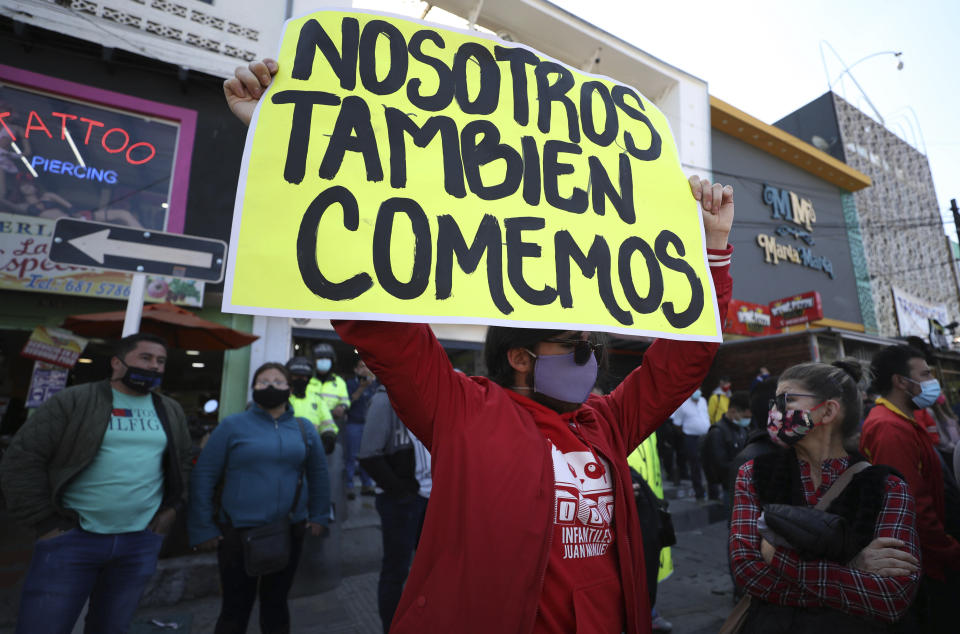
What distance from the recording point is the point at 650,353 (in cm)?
179

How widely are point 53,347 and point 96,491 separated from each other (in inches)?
182

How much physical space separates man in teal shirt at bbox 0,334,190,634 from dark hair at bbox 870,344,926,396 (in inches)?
174

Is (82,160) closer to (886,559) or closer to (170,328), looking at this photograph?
(170,328)

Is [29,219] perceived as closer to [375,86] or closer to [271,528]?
[271,528]

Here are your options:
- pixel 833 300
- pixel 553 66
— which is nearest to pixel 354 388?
pixel 553 66

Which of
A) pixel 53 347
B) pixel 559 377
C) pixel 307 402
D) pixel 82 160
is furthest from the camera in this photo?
pixel 82 160

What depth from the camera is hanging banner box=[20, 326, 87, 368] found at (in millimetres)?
5848

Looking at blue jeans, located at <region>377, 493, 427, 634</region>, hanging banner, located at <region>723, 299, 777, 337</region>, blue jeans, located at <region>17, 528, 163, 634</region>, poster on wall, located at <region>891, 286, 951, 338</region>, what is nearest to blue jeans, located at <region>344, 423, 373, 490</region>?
blue jeans, located at <region>377, 493, 427, 634</region>

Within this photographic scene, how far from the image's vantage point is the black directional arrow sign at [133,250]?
2619mm

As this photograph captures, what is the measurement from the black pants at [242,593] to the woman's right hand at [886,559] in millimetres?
3008

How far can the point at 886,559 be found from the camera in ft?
5.43

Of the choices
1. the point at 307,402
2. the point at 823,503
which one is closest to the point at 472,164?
the point at 823,503

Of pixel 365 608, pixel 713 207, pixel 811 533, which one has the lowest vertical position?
pixel 365 608

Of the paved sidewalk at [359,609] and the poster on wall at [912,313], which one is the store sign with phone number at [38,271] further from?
the poster on wall at [912,313]
